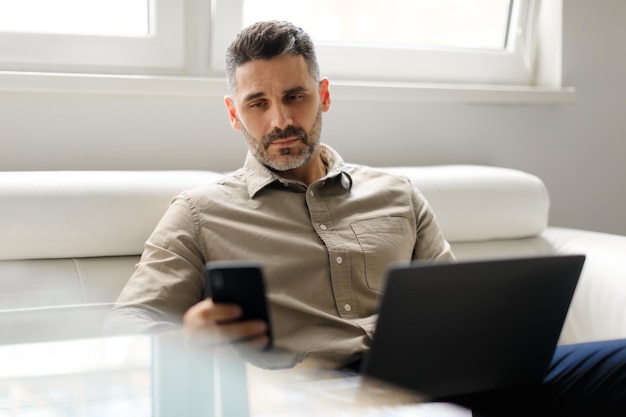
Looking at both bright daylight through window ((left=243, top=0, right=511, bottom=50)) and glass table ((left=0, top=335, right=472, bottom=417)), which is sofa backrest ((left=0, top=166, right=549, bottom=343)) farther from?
bright daylight through window ((left=243, top=0, right=511, bottom=50))

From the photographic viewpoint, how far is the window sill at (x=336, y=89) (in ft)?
6.15

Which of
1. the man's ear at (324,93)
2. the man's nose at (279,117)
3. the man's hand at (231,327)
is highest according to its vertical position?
the man's ear at (324,93)

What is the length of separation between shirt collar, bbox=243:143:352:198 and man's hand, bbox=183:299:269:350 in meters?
0.70

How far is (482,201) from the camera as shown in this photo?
2053mm

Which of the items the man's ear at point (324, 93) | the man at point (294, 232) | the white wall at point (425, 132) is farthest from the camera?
the white wall at point (425, 132)

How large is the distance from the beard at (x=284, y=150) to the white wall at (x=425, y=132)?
43 centimetres

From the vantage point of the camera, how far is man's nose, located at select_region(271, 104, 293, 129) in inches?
65.2

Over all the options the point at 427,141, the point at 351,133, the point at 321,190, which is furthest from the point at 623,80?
the point at 321,190

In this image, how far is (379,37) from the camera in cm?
243

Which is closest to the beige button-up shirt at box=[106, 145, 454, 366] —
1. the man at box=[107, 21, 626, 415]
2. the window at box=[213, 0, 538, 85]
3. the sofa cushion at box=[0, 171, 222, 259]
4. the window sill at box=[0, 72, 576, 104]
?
the man at box=[107, 21, 626, 415]

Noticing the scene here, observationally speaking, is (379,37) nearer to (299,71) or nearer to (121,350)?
(299,71)

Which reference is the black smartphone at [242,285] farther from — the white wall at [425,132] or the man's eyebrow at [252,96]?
the white wall at [425,132]

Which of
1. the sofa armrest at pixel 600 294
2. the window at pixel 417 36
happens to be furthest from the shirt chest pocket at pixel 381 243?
the window at pixel 417 36

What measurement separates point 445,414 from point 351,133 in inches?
54.5
